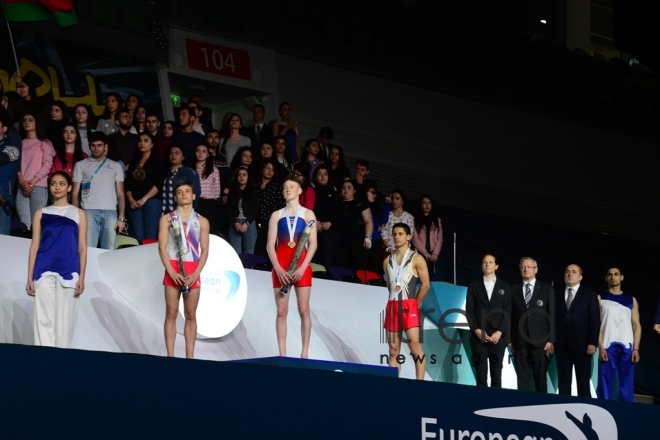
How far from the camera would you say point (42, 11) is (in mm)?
11812

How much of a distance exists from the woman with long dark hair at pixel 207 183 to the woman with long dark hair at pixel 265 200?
0.46 meters

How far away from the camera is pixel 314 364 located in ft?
24.0

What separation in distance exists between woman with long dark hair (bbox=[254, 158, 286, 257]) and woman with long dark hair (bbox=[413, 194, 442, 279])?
185cm

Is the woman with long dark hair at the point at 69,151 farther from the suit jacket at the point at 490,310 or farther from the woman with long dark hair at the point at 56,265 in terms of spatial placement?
the suit jacket at the point at 490,310

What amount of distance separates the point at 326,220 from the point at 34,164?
3098mm

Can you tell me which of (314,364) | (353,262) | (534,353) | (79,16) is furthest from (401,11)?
(314,364)

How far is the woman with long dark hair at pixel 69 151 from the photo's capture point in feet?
31.7

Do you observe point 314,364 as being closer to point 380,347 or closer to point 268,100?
point 380,347

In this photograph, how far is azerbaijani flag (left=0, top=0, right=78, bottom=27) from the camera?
11.6m

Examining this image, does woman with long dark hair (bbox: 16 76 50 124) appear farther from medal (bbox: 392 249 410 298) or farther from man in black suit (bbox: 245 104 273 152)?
medal (bbox: 392 249 410 298)

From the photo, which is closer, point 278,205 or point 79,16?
point 278,205

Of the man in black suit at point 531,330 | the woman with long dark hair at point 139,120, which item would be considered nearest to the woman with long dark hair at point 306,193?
the woman with long dark hair at point 139,120

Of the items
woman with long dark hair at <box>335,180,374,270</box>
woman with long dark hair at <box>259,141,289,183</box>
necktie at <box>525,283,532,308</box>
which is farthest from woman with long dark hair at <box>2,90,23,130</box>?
necktie at <box>525,283,532,308</box>

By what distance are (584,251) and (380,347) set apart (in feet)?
27.5
